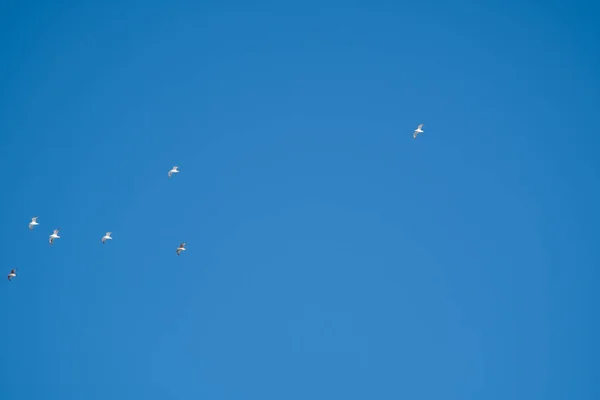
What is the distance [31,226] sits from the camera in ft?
209

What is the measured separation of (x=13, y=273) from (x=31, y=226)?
3749mm

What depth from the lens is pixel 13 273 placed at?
62000 millimetres
